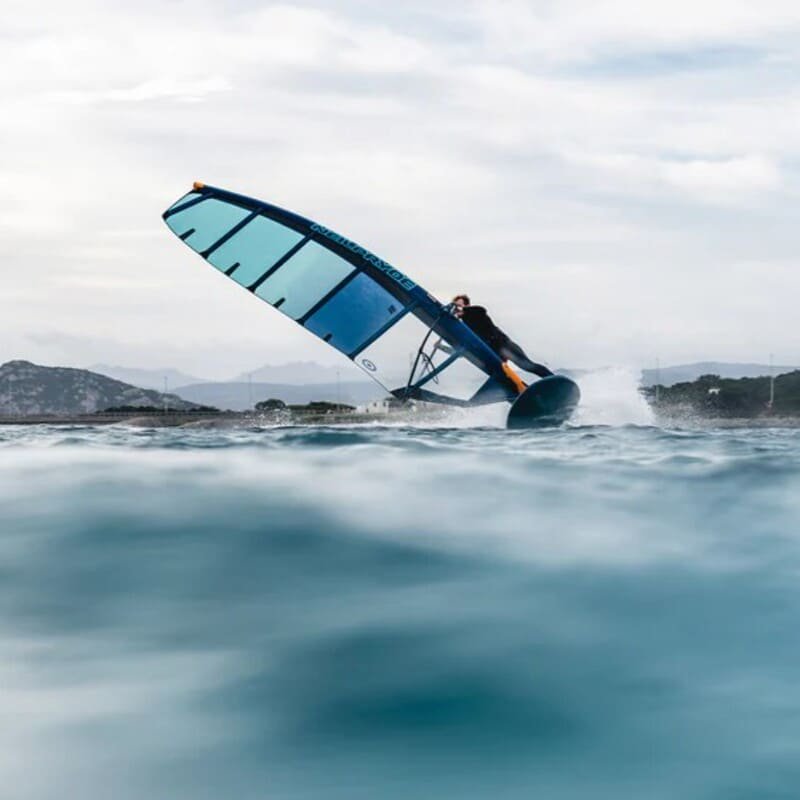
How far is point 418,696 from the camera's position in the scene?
4.47 meters

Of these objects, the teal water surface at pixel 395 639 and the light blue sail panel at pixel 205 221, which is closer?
the teal water surface at pixel 395 639

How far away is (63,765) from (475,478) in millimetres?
6061

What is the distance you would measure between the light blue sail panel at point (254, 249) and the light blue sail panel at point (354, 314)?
1.43m

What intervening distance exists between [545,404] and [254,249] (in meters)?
6.66

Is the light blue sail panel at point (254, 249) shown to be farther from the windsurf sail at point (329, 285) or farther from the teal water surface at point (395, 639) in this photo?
the teal water surface at point (395, 639)

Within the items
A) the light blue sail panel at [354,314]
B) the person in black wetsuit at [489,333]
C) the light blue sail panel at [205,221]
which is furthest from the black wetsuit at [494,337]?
the light blue sail panel at [205,221]

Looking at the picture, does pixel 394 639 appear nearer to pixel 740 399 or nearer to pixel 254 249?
pixel 254 249

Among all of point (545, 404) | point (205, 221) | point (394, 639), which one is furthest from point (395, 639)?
point (205, 221)

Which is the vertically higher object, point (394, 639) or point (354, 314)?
point (354, 314)

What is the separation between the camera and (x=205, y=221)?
2252cm

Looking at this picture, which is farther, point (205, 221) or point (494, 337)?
point (205, 221)

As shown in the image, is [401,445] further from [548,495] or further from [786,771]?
[786,771]

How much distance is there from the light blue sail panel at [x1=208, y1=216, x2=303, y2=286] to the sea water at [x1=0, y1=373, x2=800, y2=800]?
44.0 feet

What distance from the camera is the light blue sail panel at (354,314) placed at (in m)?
21.8
